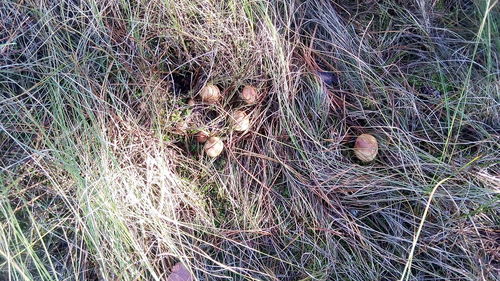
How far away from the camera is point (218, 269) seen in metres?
1.50

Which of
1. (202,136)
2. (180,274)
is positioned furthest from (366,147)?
(180,274)

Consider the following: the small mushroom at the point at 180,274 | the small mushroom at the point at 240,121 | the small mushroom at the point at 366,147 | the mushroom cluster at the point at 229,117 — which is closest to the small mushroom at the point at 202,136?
the mushroom cluster at the point at 229,117

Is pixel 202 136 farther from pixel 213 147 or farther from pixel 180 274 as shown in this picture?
pixel 180 274

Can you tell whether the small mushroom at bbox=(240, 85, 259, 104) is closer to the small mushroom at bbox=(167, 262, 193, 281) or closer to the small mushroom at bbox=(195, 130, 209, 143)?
the small mushroom at bbox=(195, 130, 209, 143)

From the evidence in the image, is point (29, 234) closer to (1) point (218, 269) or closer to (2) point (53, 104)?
(2) point (53, 104)

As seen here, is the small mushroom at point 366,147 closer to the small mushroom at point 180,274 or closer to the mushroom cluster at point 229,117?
the mushroom cluster at point 229,117

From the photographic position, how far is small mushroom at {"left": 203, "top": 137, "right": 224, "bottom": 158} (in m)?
1.52

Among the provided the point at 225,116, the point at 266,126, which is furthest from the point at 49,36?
the point at 266,126

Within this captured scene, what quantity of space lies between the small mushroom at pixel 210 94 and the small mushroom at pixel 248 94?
91 mm

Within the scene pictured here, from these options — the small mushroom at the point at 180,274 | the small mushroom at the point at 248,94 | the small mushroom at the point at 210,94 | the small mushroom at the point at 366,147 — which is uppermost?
the small mushroom at the point at 210,94

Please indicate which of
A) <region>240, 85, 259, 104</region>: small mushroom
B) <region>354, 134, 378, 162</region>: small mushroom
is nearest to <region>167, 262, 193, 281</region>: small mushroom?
<region>240, 85, 259, 104</region>: small mushroom

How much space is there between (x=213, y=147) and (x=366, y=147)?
0.56m

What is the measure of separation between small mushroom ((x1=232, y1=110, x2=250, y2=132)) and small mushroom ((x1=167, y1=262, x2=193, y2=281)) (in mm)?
525

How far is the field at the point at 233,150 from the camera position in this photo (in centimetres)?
144
